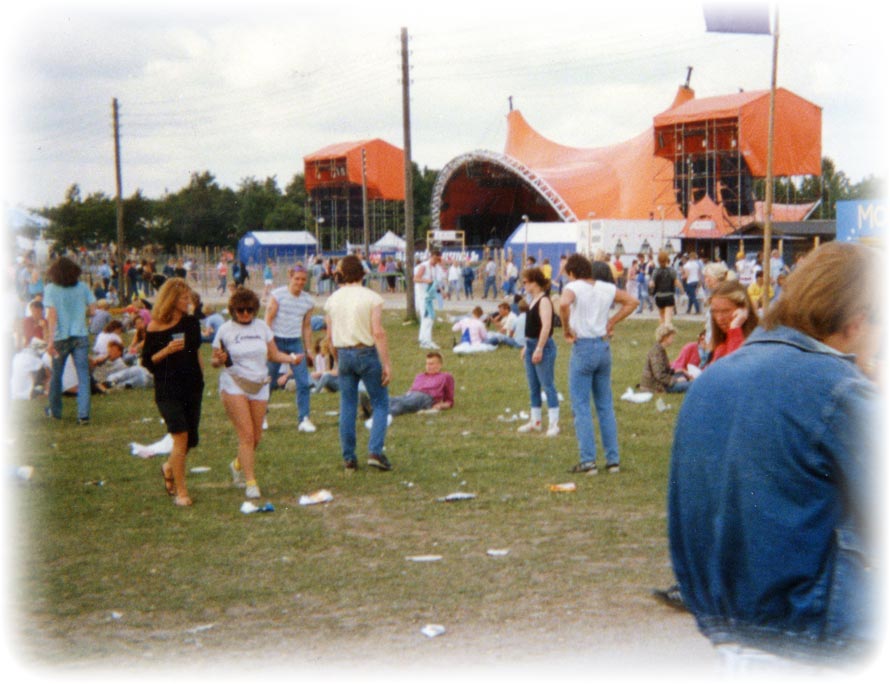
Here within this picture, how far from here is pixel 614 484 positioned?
888 cm

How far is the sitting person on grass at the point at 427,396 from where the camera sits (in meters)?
13.3

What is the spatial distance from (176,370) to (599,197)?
60517mm

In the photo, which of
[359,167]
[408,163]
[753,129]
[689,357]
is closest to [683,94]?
[753,129]

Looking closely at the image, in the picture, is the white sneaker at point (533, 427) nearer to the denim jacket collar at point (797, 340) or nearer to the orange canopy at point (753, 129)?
the denim jacket collar at point (797, 340)

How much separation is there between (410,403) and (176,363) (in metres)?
5.23

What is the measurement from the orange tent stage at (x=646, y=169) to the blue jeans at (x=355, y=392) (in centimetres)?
3825

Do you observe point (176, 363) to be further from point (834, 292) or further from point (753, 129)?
point (753, 129)

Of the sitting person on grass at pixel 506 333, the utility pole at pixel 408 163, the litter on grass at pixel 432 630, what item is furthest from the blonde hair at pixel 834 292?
the utility pole at pixel 408 163

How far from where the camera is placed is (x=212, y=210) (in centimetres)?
8888

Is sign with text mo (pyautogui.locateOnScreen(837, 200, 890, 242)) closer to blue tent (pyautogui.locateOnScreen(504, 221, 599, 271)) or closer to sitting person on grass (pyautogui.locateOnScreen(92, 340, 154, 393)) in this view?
sitting person on grass (pyautogui.locateOnScreen(92, 340, 154, 393))

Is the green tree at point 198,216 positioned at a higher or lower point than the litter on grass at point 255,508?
higher

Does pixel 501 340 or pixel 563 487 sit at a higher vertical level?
pixel 501 340

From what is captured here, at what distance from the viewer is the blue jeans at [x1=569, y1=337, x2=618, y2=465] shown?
9180 millimetres

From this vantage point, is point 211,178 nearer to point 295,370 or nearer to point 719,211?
point 719,211
